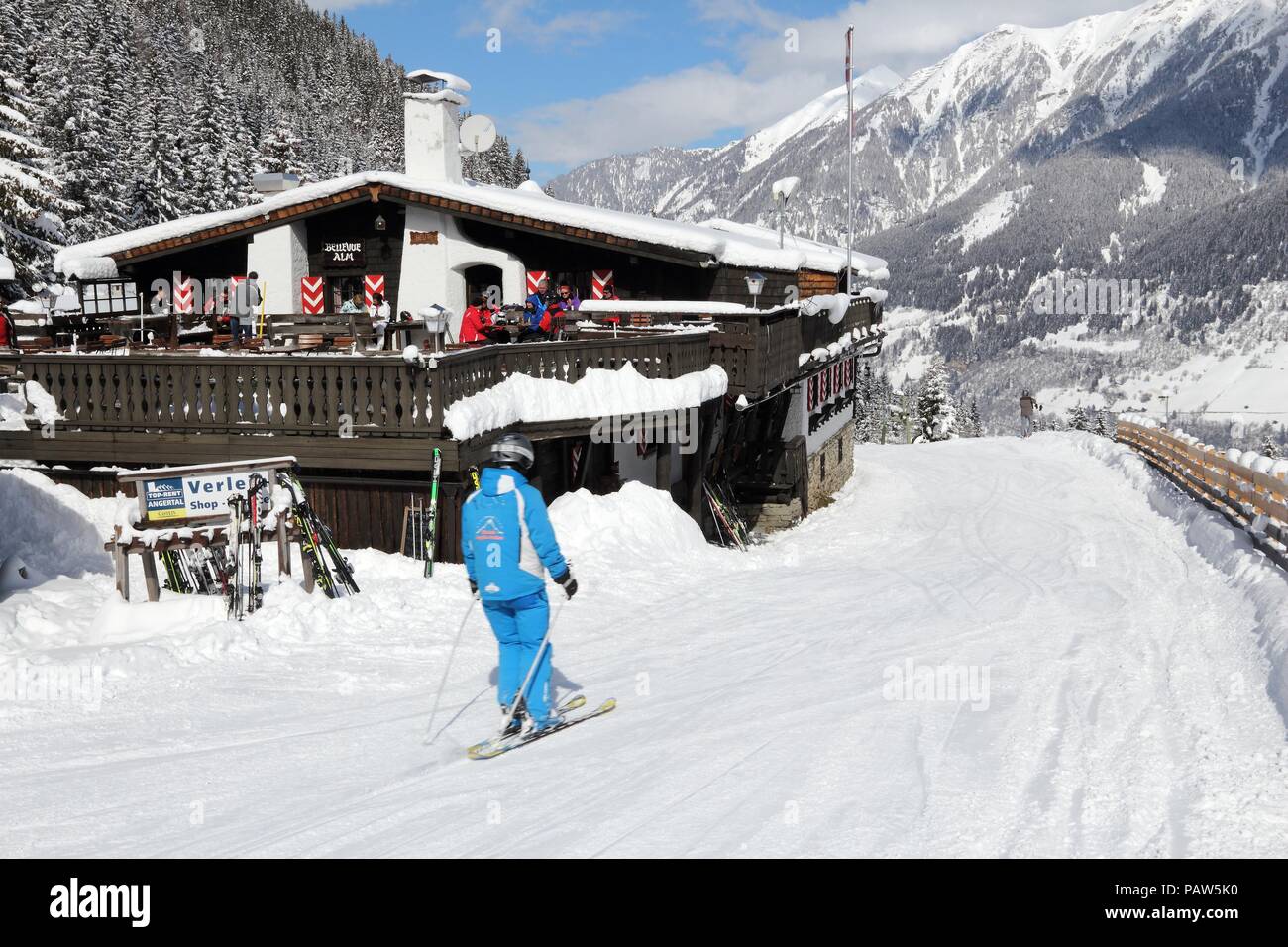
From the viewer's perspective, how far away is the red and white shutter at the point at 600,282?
22.1 metres

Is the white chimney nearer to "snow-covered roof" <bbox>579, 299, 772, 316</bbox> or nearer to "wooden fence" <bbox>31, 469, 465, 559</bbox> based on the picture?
"snow-covered roof" <bbox>579, 299, 772, 316</bbox>

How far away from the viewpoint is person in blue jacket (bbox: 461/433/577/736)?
22.8 ft

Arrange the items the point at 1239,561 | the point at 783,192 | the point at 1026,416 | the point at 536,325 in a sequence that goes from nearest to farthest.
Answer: the point at 1239,561 → the point at 536,325 → the point at 783,192 → the point at 1026,416

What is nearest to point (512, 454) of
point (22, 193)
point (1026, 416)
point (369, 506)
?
point (369, 506)

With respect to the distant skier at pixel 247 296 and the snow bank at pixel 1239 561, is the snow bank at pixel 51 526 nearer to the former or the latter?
the distant skier at pixel 247 296

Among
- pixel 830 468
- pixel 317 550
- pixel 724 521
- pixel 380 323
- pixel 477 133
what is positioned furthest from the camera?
pixel 830 468

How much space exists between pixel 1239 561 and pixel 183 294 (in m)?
21.0

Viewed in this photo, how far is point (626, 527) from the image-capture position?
13750 mm

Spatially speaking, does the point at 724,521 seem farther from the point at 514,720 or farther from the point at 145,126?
the point at 145,126

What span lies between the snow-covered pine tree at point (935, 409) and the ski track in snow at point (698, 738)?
66486mm

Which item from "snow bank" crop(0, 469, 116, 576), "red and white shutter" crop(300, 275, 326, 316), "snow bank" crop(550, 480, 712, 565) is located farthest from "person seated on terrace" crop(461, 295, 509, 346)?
"red and white shutter" crop(300, 275, 326, 316)

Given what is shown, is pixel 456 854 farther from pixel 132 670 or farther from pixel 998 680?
pixel 998 680

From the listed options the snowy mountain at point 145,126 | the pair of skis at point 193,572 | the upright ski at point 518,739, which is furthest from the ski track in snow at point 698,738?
the snowy mountain at point 145,126

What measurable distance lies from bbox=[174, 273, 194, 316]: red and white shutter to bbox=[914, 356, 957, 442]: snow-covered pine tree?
60.8 metres
